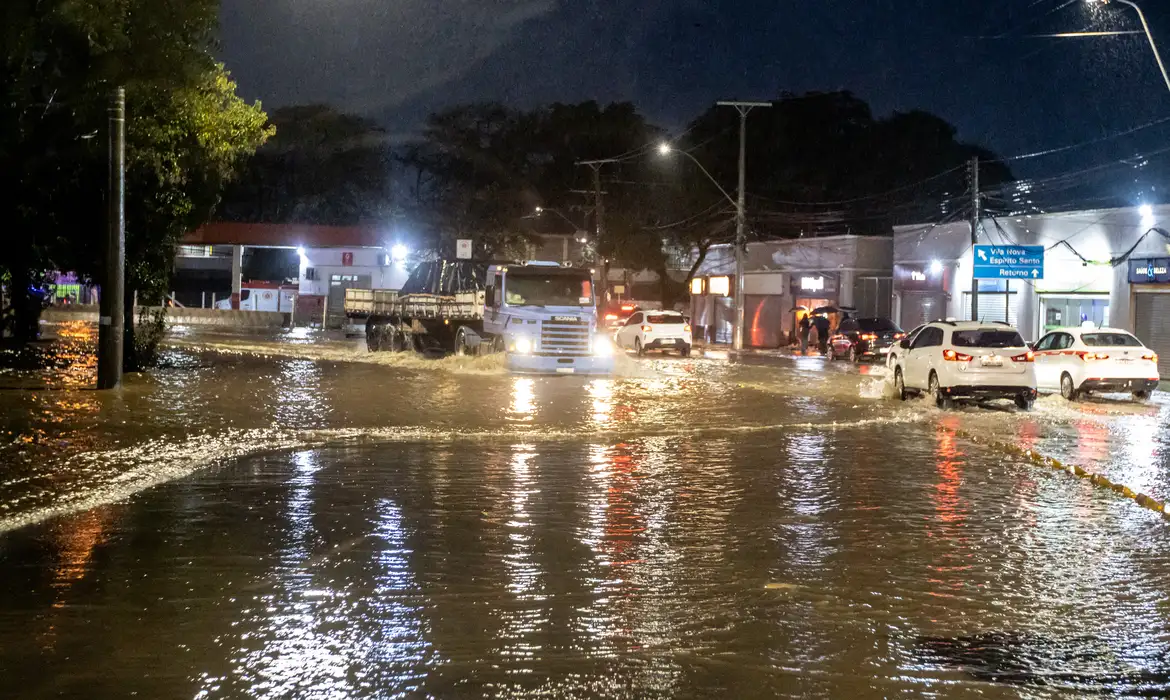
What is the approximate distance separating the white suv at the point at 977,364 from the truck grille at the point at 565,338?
30.9 feet

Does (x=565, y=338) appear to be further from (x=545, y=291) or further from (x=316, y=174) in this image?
(x=316, y=174)

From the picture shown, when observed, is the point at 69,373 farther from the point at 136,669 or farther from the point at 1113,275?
the point at 1113,275

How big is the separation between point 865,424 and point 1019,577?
11.5 m

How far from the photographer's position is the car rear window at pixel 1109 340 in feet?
82.9

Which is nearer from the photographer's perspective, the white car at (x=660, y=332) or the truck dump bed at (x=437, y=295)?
the truck dump bed at (x=437, y=295)

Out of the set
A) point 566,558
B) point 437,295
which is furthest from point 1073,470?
point 437,295

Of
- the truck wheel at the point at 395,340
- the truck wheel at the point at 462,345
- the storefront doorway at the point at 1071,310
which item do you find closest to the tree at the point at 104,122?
the truck wheel at the point at 462,345

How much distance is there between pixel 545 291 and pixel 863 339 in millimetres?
15763

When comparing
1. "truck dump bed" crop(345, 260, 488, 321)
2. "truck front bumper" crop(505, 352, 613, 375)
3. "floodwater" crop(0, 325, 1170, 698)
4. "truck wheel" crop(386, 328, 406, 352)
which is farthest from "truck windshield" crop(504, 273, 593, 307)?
"floodwater" crop(0, 325, 1170, 698)

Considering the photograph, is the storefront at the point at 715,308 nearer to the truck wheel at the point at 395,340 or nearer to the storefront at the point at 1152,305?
the storefront at the point at 1152,305

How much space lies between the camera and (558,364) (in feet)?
101

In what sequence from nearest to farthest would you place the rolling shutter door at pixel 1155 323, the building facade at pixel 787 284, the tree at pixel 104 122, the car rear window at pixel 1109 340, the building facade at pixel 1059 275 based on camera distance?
the tree at pixel 104 122
the car rear window at pixel 1109 340
the rolling shutter door at pixel 1155 323
the building facade at pixel 1059 275
the building facade at pixel 787 284

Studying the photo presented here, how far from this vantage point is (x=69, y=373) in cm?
2661

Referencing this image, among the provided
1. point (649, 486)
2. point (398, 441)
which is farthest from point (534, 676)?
point (398, 441)
